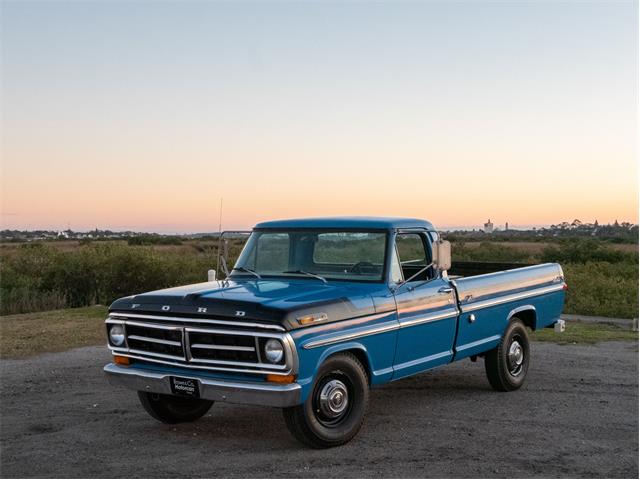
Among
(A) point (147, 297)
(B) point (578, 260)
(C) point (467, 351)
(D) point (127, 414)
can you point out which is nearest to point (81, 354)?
(D) point (127, 414)

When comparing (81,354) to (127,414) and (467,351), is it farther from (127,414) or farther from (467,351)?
(467,351)

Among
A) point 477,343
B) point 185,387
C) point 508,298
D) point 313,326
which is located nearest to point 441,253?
point 477,343

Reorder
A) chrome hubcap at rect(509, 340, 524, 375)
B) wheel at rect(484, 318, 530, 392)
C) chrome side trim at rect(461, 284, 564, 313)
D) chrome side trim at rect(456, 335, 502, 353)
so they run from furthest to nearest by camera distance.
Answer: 1. chrome hubcap at rect(509, 340, 524, 375)
2. wheel at rect(484, 318, 530, 392)
3. chrome side trim at rect(461, 284, 564, 313)
4. chrome side trim at rect(456, 335, 502, 353)

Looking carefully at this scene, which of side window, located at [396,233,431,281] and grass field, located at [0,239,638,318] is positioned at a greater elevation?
side window, located at [396,233,431,281]

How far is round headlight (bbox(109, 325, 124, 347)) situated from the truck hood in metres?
0.17

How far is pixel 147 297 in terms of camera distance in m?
7.14

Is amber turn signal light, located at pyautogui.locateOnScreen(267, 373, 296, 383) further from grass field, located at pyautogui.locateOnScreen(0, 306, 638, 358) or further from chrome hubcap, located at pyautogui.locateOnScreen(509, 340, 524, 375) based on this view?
grass field, located at pyautogui.locateOnScreen(0, 306, 638, 358)

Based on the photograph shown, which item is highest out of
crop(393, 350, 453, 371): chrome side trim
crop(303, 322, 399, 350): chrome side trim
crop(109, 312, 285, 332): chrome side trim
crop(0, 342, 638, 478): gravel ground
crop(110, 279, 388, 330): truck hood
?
crop(110, 279, 388, 330): truck hood

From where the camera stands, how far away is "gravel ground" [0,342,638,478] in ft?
20.7

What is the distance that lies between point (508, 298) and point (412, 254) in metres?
1.59

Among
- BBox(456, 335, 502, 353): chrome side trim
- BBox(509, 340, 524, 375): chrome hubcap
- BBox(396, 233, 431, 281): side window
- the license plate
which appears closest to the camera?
the license plate

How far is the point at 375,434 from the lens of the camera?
24.1 feet

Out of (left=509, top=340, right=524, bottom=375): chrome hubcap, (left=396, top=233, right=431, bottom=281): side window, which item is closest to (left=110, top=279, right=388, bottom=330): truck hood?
(left=396, top=233, right=431, bottom=281): side window

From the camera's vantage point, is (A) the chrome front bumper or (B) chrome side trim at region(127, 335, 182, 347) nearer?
(A) the chrome front bumper
